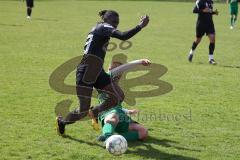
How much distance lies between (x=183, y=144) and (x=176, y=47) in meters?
12.2

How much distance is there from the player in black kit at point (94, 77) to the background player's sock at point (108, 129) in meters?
0.39

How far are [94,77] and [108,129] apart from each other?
0.83 meters

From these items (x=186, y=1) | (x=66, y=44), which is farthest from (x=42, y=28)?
(x=186, y=1)

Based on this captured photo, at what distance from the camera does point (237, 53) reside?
58.9ft

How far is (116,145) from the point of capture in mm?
6484

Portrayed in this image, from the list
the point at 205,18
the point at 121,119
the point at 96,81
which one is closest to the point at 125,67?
the point at 96,81

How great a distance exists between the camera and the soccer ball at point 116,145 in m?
6.47

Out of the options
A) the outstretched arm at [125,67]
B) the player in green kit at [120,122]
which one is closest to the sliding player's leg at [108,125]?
the player in green kit at [120,122]

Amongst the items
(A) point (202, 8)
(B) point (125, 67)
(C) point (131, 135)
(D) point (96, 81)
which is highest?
Answer: (B) point (125, 67)

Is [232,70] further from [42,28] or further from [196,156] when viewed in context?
[42,28]

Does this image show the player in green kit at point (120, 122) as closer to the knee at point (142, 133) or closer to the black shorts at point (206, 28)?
the knee at point (142, 133)

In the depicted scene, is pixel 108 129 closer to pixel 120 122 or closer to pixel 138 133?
pixel 120 122

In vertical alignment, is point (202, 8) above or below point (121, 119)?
above

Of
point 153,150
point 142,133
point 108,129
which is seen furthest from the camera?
point 142,133
